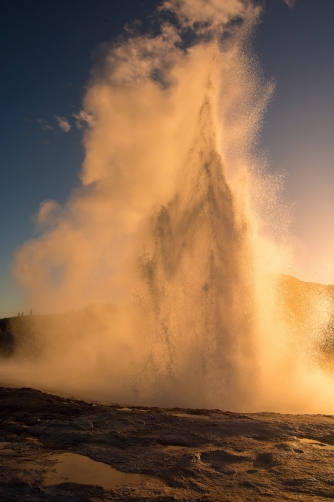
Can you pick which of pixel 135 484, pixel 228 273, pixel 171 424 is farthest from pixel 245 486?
pixel 228 273

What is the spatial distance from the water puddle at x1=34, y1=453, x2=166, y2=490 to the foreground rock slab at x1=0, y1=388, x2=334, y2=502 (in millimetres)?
13

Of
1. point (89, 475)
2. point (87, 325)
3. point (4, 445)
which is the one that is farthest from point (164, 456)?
point (87, 325)

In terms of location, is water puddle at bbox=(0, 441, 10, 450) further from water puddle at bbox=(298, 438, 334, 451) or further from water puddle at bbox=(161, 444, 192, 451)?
water puddle at bbox=(298, 438, 334, 451)

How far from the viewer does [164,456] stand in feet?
17.1

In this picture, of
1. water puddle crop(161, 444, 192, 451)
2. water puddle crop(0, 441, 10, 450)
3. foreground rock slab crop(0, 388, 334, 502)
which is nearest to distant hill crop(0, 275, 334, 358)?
foreground rock slab crop(0, 388, 334, 502)

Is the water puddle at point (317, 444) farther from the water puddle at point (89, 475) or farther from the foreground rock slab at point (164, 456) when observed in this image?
the water puddle at point (89, 475)

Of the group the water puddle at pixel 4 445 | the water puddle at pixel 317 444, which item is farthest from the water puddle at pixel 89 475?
the water puddle at pixel 317 444

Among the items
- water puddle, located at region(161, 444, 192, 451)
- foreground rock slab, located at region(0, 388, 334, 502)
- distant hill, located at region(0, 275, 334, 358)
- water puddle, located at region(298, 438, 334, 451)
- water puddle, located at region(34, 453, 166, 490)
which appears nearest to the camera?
foreground rock slab, located at region(0, 388, 334, 502)

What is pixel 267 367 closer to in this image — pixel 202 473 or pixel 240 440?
pixel 240 440

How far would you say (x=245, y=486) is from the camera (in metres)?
4.23

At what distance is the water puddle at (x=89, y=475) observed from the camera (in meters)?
4.31

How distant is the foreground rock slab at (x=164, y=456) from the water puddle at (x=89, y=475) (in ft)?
0.04

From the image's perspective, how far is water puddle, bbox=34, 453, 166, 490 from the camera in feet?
14.1

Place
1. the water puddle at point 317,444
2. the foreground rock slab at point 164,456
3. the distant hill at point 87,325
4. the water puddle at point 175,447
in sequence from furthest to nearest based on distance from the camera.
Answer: the distant hill at point 87,325, the water puddle at point 317,444, the water puddle at point 175,447, the foreground rock slab at point 164,456
